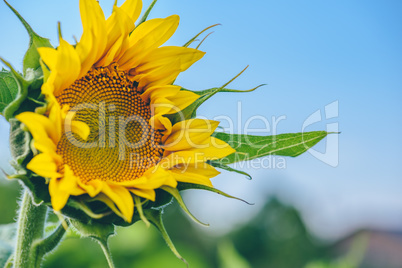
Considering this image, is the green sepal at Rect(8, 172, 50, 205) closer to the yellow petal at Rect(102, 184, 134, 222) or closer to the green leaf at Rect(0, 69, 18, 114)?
the yellow petal at Rect(102, 184, 134, 222)

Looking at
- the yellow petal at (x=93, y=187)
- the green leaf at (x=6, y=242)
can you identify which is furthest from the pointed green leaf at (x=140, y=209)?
the green leaf at (x=6, y=242)

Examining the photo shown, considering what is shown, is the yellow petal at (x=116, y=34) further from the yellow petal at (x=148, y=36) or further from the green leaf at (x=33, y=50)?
the green leaf at (x=33, y=50)

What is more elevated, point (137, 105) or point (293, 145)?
point (137, 105)

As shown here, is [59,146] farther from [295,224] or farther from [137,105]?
[295,224]

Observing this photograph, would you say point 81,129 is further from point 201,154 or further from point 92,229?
point 201,154

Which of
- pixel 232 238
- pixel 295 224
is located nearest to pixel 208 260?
pixel 232 238

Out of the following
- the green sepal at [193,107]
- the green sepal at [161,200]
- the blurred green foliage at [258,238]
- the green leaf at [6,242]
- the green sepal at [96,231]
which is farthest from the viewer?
the blurred green foliage at [258,238]
